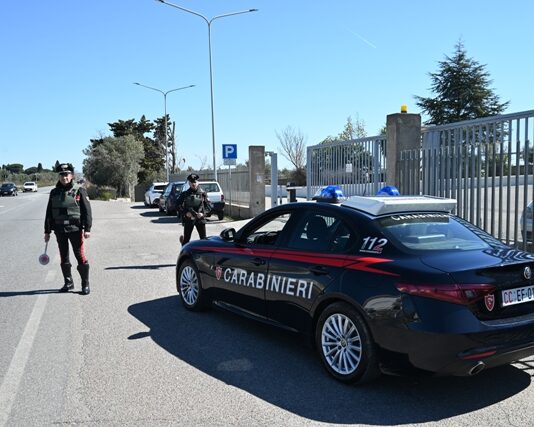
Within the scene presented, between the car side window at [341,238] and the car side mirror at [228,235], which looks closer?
the car side window at [341,238]

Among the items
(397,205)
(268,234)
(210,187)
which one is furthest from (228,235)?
(210,187)

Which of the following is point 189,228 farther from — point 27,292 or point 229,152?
point 229,152

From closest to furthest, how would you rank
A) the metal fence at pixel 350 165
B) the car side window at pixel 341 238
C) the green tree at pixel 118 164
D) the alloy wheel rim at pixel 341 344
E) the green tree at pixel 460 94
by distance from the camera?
the alloy wheel rim at pixel 341 344
the car side window at pixel 341 238
the metal fence at pixel 350 165
the green tree at pixel 460 94
the green tree at pixel 118 164

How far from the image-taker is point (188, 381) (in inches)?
172

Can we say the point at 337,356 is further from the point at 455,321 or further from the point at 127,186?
the point at 127,186

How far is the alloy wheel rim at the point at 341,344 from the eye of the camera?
414 cm

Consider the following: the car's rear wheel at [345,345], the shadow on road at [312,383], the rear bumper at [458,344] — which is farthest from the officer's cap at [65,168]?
the rear bumper at [458,344]

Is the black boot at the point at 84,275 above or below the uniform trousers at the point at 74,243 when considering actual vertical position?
below

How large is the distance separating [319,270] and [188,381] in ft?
4.64

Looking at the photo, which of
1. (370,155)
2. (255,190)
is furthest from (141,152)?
(370,155)

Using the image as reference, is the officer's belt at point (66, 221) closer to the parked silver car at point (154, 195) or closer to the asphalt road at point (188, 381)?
the asphalt road at point (188, 381)

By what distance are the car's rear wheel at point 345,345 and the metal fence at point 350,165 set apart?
23.3ft

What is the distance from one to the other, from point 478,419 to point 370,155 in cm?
829

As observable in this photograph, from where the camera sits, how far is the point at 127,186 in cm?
5681
